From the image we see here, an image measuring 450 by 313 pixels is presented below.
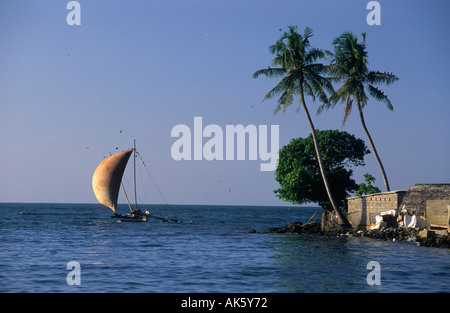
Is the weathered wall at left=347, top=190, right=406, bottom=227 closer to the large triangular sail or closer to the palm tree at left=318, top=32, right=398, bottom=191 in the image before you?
the palm tree at left=318, top=32, right=398, bottom=191

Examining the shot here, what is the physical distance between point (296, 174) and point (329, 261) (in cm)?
2323

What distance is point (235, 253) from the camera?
30.5 meters

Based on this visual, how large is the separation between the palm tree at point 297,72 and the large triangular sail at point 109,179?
26024 millimetres

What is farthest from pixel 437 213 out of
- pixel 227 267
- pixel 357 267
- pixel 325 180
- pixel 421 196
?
pixel 227 267

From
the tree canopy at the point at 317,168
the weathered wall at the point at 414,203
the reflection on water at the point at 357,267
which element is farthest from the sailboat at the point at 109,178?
the reflection on water at the point at 357,267

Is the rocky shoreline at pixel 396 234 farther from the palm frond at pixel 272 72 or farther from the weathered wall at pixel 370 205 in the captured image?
the palm frond at pixel 272 72

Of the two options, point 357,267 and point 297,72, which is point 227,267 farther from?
point 297,72

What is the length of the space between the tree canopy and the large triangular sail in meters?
21.4

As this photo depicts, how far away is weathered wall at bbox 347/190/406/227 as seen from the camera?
125 feet

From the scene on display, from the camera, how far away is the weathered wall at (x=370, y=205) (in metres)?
38.2

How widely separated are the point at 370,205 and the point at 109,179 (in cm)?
3320

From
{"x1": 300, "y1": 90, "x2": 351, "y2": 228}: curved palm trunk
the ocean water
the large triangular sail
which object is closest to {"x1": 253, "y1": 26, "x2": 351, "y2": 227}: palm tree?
{"x1": 300, "y1": 90, "x2": 351, "y2": 228}: curved palm trunk

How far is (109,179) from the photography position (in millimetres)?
60375
